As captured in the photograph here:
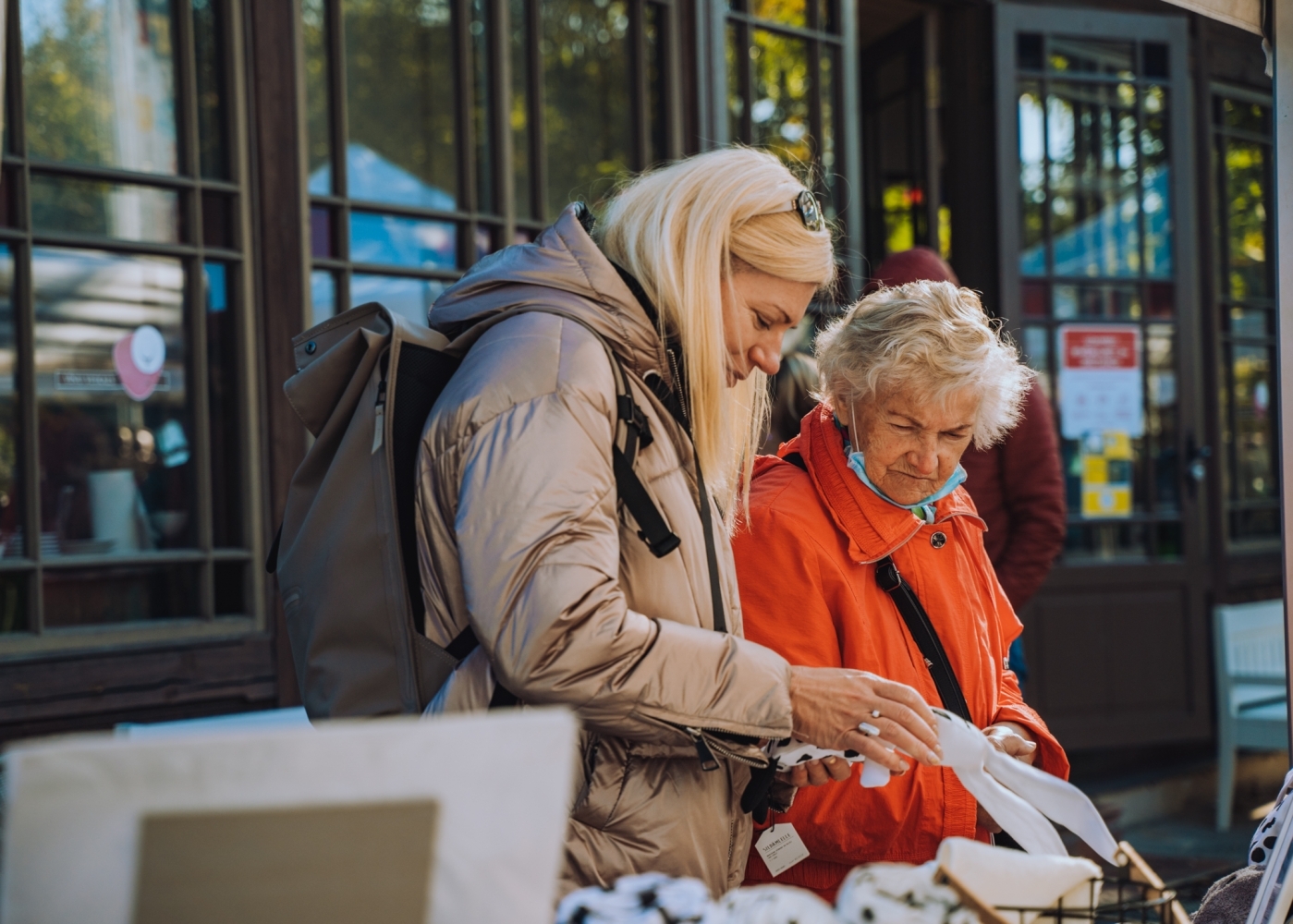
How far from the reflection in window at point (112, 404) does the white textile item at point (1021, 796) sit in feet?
8.85

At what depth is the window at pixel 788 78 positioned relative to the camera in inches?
192

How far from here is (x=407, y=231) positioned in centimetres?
408

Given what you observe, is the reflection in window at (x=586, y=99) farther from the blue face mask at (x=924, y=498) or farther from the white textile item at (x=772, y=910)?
the white textile item at (x=772, y=910)

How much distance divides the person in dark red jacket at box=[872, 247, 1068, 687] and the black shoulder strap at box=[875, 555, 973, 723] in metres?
1.71

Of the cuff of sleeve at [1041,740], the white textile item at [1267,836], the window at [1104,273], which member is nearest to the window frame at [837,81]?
the window at [1104,273]

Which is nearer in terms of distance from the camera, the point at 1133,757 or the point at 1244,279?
the point at 1133,757

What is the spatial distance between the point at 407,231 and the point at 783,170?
103 inches

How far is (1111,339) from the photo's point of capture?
226 inches

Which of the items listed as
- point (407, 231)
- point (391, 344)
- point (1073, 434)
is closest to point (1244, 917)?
point (391, 344)

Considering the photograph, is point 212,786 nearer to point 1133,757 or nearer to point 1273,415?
point 1133,757

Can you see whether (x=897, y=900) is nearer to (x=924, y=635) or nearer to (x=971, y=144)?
(x=924, y=635)

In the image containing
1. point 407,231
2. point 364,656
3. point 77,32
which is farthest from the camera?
point 407,231

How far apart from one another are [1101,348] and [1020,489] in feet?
8.20

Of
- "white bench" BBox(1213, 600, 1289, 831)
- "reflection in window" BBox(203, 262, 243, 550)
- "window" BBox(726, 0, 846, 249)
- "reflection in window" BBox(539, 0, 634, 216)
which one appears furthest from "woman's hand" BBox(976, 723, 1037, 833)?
"white bench" BBox(1213, 600, 1289, 831)
